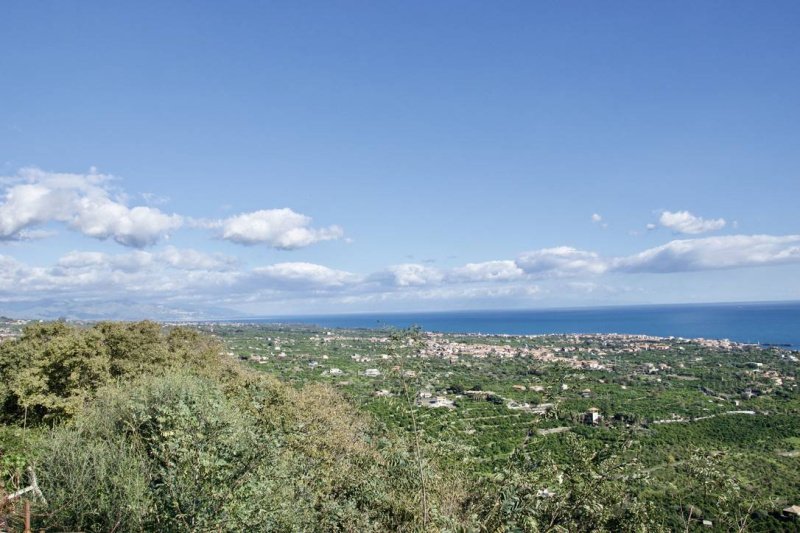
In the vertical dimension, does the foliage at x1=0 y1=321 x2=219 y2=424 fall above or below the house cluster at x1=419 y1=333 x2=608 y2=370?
above

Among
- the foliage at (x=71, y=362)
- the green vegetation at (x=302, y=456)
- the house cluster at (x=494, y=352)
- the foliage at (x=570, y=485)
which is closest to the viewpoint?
the foliage at (x=570, y=485)

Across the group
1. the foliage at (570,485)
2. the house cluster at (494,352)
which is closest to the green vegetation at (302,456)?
the foliage at (570,485)

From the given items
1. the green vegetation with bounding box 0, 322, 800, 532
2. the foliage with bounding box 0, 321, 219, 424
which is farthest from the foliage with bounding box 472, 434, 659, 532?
the foliage with bounding box 0, 321, 219, 424

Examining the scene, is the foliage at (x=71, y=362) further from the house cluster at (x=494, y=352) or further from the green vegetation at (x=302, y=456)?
the house cluster at (x=494, y=352)

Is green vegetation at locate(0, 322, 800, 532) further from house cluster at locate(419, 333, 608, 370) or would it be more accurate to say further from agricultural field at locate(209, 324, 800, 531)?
house cluster at locate(419, 333, 608, 370)

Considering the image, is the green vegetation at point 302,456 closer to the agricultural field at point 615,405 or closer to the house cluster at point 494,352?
the agricultural field at point 615,405

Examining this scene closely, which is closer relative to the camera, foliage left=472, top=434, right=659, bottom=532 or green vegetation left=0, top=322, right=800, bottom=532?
foliage left=472, top=434, right=659, bottom=532

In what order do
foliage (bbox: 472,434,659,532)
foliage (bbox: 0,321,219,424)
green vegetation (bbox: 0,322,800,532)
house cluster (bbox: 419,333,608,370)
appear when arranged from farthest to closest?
house cluster (bbox: 419,333,608,370) < foliage (bbox: 0,321,219,424) < green vegetation (bbox: 0,322,800,532) < foliage (bbox: 472,434,659,532)

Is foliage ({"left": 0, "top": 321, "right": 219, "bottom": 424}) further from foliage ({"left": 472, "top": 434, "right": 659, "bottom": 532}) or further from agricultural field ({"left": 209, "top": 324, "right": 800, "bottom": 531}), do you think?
foliage ({"left": 472, "top": 434, "right": 659, "bottom": 532})

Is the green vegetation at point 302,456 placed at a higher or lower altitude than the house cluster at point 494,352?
higher

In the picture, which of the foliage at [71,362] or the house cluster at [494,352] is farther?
the house cluster at [494,352]

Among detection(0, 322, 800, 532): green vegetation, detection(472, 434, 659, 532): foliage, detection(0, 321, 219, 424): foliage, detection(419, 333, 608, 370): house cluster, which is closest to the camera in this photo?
detection(472, 434, 659, 532): foliage

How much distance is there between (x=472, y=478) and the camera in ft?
34.6

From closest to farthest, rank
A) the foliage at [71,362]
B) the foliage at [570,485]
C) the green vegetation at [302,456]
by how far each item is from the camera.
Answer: the foliage at [570,485] → the green vegetation at [302,456] → the foliage at [71,362]
